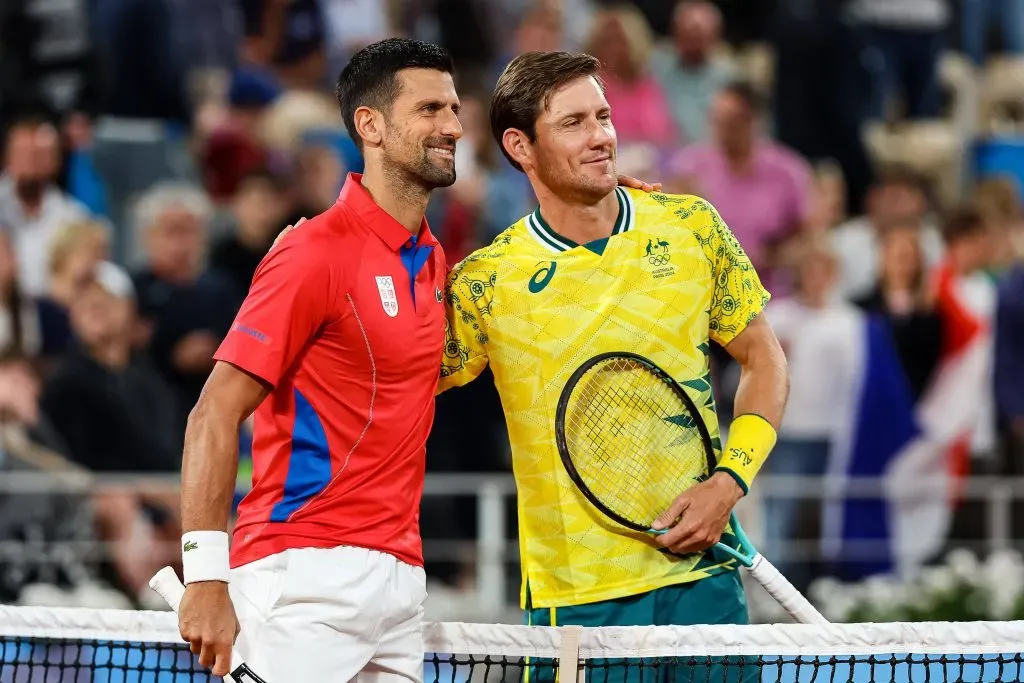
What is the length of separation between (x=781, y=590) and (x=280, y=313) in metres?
1.59

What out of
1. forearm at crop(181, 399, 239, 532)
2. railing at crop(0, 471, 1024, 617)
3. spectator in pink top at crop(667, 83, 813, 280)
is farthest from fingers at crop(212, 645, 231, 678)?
spectator in pink top at crop(667, 83, 813, 280)

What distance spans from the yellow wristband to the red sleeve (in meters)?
1.21

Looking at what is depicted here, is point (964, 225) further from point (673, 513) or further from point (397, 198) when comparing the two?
point (397, 198)

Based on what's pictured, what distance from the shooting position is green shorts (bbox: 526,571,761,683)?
450 centimetres

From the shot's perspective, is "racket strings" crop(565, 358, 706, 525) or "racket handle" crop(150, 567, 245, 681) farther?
"racket strings" crop(565, 358, 706, 525)

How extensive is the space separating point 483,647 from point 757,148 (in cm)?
759

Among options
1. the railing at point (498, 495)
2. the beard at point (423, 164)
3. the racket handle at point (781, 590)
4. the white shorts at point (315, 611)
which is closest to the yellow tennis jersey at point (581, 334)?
the racket handle at point (781, 590)

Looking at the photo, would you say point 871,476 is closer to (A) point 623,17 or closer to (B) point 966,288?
(B) point 966,288

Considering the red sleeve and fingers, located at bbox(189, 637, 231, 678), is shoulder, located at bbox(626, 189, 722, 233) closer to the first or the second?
the red sleeve

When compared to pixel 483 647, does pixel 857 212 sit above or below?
above

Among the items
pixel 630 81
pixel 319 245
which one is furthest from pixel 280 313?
pixel 630 81

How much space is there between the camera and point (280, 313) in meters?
3.93

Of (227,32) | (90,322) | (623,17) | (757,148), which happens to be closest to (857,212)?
(757,148)

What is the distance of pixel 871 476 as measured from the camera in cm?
1027
